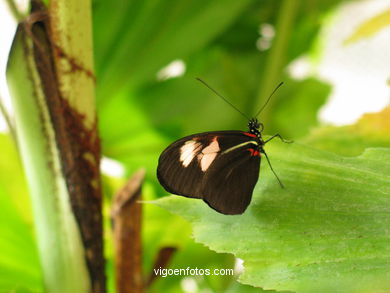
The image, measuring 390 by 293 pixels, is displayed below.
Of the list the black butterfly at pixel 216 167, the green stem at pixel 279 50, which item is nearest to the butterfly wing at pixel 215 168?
the black butterfly at pixel 216 167

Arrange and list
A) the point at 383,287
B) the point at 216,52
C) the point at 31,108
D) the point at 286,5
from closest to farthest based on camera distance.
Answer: the point at 383,287, the point at 31,108, the point at 286,5, the point at 216,52

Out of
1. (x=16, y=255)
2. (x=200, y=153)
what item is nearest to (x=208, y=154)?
(x=200, y=153)

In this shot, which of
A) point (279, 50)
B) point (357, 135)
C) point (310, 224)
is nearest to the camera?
point (310, 224)

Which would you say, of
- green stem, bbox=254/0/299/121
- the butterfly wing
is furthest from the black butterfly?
green stem, bbox=254/0/299/121

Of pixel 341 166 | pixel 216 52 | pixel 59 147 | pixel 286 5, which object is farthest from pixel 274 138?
pixel 216 52

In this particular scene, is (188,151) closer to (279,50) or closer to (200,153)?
(200,153)

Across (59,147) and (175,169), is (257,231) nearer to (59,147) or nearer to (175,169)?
(175,169)

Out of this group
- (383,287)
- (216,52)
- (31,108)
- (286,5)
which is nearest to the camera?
(383,287)
